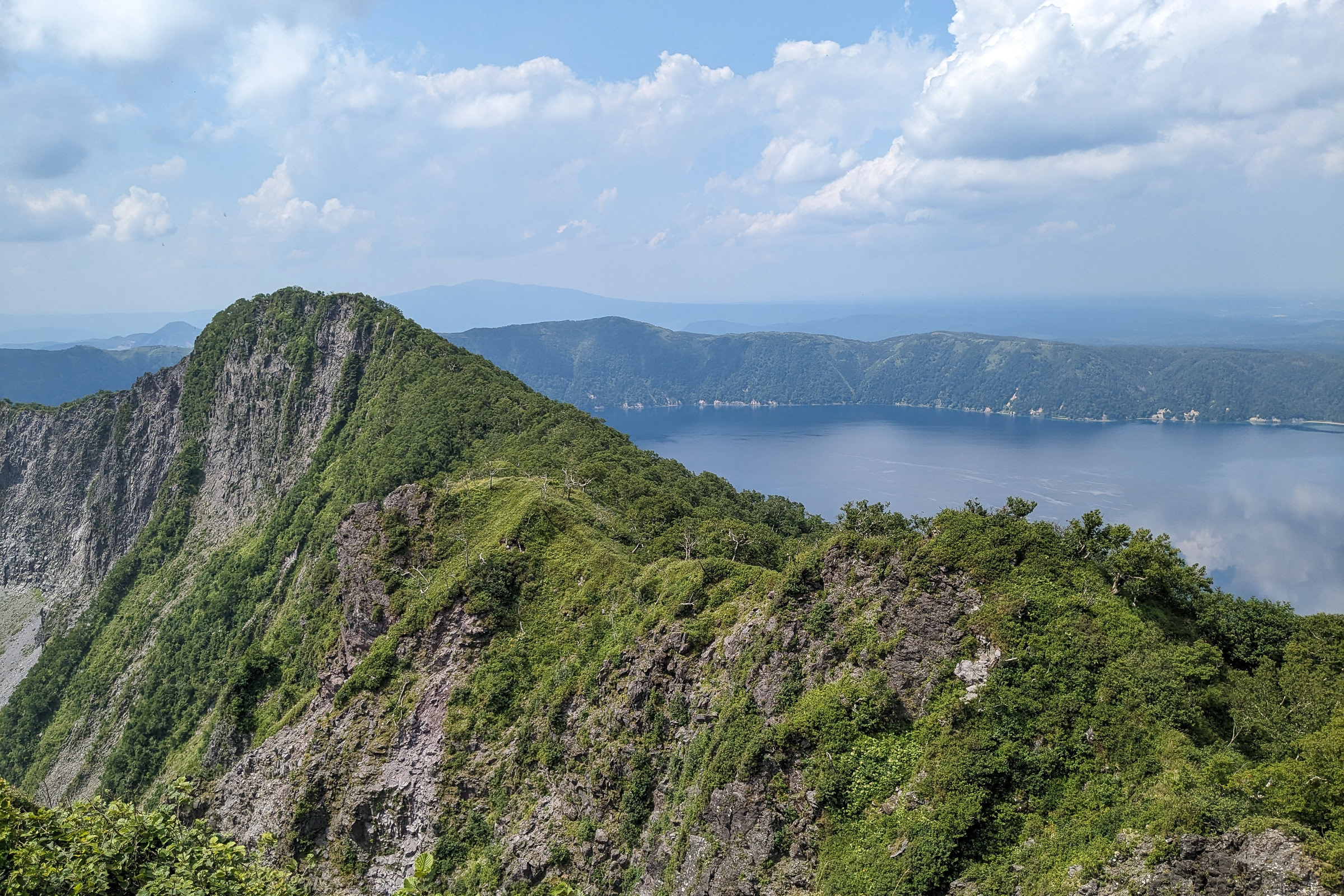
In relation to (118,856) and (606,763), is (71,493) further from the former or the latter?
(118,856)

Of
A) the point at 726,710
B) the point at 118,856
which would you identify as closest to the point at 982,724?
the point at 726,710

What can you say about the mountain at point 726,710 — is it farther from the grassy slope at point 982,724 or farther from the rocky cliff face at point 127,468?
the rocky cliff face at point 127,468

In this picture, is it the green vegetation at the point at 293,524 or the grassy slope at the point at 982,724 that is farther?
the green vegetation at the point at 293,524

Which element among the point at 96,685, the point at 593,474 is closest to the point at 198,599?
the point at 96,685

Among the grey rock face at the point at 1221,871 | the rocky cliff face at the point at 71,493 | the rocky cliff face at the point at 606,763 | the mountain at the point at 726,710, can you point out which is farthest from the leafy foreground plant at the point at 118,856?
the rocky cliff face at the point at 71,493

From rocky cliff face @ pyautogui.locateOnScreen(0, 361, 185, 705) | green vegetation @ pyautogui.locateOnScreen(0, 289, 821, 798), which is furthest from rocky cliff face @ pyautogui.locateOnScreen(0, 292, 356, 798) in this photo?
green vegetation @ pyautogui.locateOnScreen(0, 289, 821, 798)
